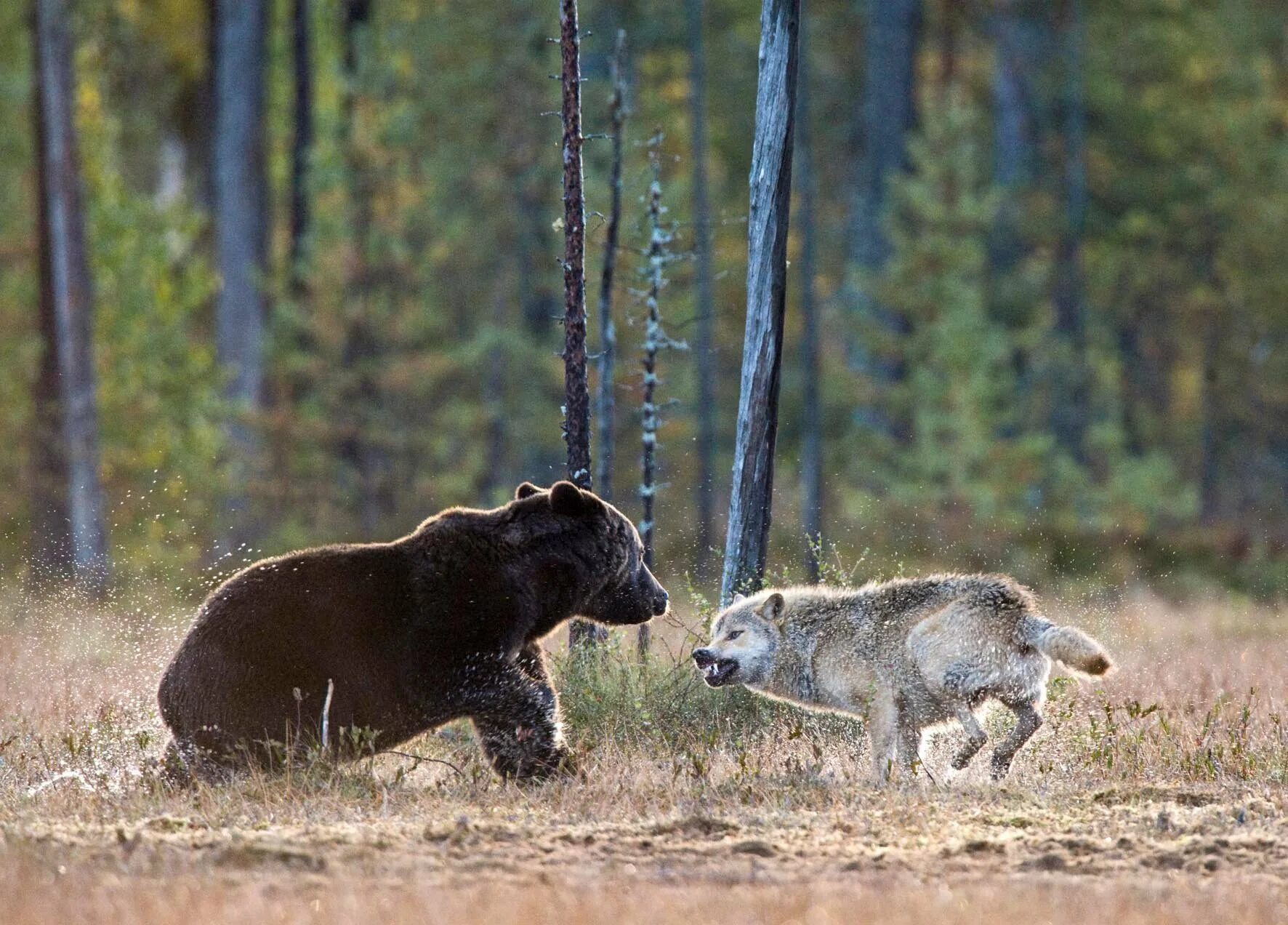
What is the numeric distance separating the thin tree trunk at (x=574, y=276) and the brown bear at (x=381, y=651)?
8.87ft

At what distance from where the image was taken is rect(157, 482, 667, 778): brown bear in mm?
9156

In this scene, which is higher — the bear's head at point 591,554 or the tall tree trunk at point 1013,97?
the tall tree trunk at point 1013,97

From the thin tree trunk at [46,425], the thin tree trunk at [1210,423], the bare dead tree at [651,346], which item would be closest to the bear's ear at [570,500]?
the bare dead tree at [651,346]

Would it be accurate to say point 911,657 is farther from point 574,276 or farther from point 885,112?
point 885,112

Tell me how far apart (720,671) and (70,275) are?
17932 millimetres

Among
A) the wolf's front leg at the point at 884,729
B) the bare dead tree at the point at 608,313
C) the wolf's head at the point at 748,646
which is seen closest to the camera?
the wolf's front leg at the point at 884,729

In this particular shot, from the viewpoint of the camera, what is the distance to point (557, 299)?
119 feet

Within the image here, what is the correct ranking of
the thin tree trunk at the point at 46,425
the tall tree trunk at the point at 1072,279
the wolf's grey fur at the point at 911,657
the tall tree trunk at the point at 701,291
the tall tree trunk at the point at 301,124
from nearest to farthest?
the wolf's grey fur at the point at 911,657 → the thin tree trunk at the point at 46,425 → the tall tree trunk at the point at 701,291 → the tall tree trunk at the point at 301,124 → the tall tree trunk at the point at 1072,279

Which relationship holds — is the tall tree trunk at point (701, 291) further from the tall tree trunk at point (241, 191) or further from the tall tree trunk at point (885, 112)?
Result: the tall tree trunk at point (241, 191)

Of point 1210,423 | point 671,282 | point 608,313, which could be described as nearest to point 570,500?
point 608,313

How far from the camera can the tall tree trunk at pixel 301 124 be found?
34.4 m

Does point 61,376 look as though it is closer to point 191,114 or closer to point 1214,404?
Result: point 191,114

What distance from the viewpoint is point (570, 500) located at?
1021 cm

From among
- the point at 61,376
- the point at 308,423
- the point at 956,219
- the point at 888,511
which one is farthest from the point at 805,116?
the point at 61,376
